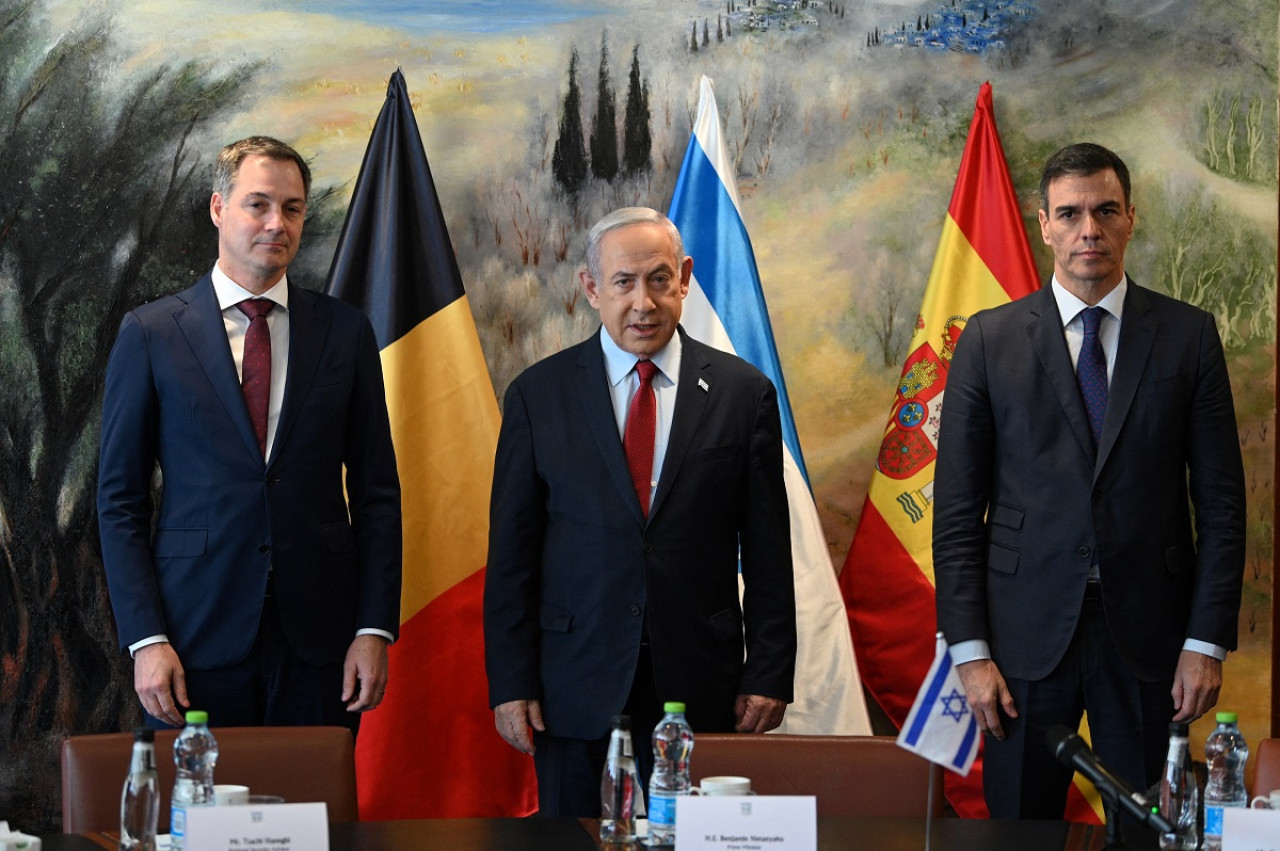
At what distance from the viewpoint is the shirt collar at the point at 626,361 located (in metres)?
3.11

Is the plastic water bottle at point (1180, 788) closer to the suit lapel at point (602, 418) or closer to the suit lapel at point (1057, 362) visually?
the suit lapel at point (1057, 362)

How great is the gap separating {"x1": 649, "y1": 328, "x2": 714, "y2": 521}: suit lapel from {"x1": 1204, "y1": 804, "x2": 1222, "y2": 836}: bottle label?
50.3 inches

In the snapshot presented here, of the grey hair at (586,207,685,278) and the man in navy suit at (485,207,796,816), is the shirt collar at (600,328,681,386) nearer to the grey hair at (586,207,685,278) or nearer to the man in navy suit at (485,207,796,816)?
the man in navy suit at (485,207,796,816)

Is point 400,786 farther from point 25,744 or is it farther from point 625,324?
point 625,324

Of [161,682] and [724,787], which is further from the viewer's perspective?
[161,682]

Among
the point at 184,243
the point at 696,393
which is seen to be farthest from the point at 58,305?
the point at 696,393

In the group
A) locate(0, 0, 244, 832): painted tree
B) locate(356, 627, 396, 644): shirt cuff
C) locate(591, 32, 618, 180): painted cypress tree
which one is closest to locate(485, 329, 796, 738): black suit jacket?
locate(356, 627, 396, 644): shirt cuff

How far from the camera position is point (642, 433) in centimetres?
308

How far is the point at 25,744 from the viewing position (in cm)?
403

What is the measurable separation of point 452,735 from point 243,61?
2.02 metres

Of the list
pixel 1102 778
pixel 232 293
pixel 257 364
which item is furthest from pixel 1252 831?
pixel 232 293

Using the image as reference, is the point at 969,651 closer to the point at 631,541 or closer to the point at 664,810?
the point at 631,541

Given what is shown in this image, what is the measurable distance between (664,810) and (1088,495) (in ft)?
4.58

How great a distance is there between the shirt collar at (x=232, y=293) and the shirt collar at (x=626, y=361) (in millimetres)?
723
